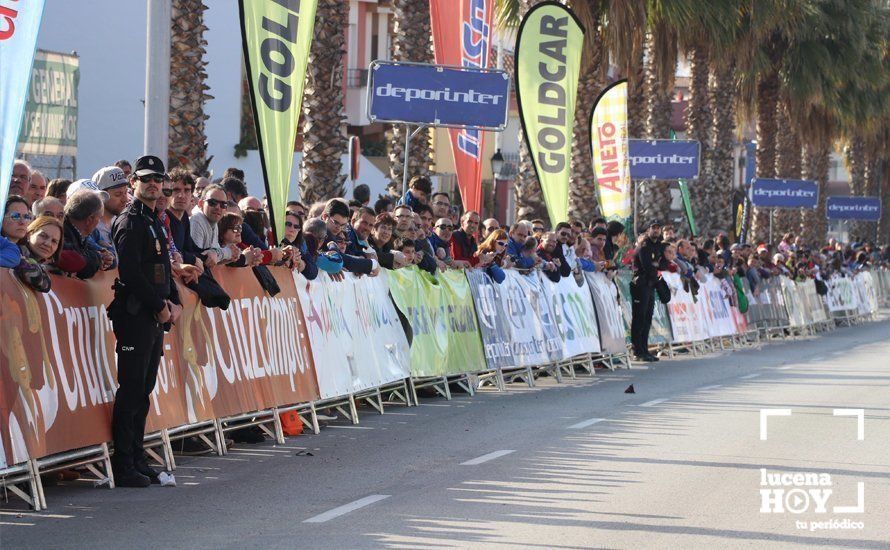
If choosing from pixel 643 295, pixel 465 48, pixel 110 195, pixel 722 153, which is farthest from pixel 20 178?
pixel 722 153

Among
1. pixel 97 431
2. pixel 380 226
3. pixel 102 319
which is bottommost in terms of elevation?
pixel 97 431

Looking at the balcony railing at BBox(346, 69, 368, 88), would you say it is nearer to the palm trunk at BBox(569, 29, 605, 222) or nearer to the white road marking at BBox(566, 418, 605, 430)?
the palm trunk at BBox(569, 29, 605, 222)

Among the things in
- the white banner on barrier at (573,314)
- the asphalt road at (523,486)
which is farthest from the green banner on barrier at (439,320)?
the white banner on barrier at (573,314)

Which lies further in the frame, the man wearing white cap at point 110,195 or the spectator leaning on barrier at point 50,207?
the man wearing white cap at point 110,195

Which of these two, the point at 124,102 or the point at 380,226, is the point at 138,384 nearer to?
the point at 380,226

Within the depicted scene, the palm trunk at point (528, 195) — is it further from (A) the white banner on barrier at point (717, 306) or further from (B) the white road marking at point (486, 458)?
(B) the white road marking at point (486, 458)

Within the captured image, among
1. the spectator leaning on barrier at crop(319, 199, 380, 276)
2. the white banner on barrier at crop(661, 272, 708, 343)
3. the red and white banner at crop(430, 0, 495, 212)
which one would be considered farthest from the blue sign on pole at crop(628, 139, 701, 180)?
the spectator leaning on barrier at crop(319, 199, 380, 276)

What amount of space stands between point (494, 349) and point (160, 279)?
7.66m

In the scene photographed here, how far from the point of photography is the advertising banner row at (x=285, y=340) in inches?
343

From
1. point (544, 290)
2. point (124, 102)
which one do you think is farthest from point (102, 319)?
point (124, 102)

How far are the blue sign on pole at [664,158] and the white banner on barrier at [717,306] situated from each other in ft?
6.83

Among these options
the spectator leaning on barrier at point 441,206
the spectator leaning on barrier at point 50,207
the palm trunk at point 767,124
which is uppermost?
the palm trunk at point 767,124

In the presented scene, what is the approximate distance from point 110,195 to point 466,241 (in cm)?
763

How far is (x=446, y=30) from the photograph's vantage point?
1991 cm
